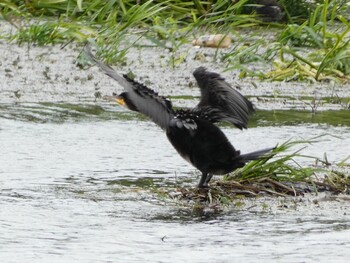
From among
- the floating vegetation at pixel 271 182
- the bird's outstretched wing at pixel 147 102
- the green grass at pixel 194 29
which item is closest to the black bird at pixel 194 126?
the bird's outstretched wing at pixel 147 102

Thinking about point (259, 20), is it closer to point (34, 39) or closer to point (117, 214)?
point (34, 39)

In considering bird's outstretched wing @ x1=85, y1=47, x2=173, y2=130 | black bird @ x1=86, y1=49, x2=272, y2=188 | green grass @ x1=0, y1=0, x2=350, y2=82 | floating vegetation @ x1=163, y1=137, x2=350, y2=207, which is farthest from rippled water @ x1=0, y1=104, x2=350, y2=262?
green grass @ x1=0, y1=0, x2=350, y2=82

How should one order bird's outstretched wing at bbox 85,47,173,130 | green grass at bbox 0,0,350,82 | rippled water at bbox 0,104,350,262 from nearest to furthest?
1. rippled water at bbox 0,104,350,262
2. bird's outstretched wing at bbox 85,47,173,130
3. green grass at bbox 0,0,350,82

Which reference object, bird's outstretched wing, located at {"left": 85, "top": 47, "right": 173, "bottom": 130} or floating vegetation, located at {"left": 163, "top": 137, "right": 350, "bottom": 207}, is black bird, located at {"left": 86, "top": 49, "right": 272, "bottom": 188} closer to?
bird's outstretched wing, located at {"left": 85, "top": 47, "right": 173, "bottom": 130}

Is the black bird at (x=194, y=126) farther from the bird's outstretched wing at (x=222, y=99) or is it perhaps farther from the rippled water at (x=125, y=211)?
the rippled water at (x=125, y=211)

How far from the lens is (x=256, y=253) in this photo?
548 centimetres

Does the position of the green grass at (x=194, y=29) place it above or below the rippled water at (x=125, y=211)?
above

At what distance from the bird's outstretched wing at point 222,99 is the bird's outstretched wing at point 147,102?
36 cm

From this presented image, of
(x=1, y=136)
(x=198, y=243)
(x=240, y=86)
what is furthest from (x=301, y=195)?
(x=240, y=86)

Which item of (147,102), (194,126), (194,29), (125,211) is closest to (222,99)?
(194,126)

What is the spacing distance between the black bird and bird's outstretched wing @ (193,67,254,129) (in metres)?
0.01

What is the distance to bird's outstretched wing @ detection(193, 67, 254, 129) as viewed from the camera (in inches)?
264

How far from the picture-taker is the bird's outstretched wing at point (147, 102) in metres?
6.40

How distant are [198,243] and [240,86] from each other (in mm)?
5297
